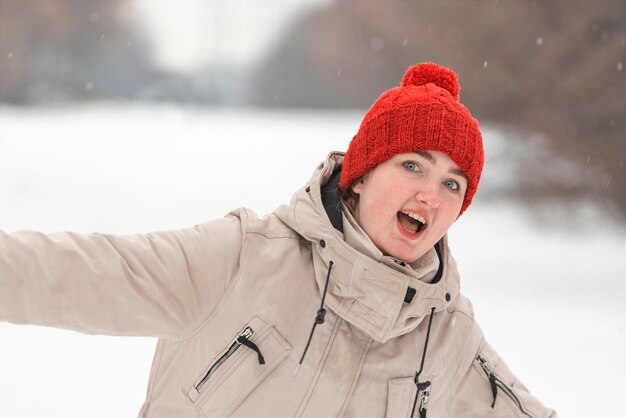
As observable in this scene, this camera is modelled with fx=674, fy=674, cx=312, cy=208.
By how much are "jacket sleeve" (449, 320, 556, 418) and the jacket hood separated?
0.20 m

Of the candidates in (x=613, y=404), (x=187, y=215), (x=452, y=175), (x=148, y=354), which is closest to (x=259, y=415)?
(x=452, y=175)

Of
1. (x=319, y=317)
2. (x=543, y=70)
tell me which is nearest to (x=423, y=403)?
(x=319, y=317)

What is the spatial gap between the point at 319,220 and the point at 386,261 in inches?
5.7

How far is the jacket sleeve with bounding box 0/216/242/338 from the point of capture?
0.99 metres

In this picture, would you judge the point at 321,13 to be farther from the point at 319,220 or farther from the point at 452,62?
the point at 319,220

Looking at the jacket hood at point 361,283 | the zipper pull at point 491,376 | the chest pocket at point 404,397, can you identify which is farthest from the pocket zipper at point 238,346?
the zipper pull at point 491,376

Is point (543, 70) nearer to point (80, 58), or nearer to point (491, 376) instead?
point (80, 58)

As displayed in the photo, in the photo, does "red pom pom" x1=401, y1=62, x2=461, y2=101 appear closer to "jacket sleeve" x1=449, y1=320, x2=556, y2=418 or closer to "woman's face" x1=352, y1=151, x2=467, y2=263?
"woman's face" x1=352, y1=151, x2=467, y2=263

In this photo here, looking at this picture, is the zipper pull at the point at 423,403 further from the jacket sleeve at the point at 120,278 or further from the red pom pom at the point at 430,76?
the red pom pom at the point at 430,76

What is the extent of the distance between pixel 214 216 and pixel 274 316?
3655mm

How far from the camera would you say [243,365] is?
1201 millimetres

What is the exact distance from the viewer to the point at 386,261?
1234 mm

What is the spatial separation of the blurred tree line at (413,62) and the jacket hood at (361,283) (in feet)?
13.4

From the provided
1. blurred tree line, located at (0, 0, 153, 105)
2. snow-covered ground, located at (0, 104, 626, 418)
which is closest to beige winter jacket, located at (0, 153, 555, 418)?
snow-covered ground, located at (0, 104, 626, 418)
